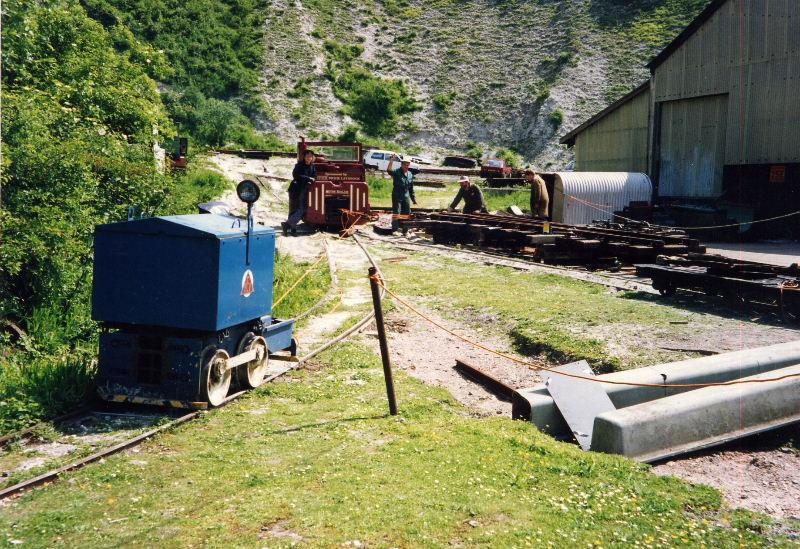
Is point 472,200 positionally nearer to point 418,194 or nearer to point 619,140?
point 619,140

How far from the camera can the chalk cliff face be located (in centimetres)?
5728

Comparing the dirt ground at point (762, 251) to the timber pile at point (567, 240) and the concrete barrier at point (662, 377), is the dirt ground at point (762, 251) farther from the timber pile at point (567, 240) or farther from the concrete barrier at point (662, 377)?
the concrete barrier at point (662, 377)

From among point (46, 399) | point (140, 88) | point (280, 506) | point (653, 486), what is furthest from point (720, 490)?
point (140, 88)

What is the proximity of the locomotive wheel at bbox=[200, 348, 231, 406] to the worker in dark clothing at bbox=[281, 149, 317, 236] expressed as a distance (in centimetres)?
1578

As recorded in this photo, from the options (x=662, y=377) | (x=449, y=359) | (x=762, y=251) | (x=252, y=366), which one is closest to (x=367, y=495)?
(x=252, y=366)

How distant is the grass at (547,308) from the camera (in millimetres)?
10820

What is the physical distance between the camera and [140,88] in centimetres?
1922

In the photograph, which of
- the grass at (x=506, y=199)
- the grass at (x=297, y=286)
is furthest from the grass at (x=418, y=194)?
the grass at (x=297, y=286)

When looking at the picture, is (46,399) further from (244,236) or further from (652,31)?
(652,31)

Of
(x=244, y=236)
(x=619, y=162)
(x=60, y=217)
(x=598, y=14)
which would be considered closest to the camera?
(x=244, y=236)

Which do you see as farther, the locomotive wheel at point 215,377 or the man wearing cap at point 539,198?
the man wearing cap at point 539,198

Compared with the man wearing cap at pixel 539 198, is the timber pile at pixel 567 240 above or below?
below

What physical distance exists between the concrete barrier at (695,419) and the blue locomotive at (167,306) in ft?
12.4

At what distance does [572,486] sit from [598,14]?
63929mm
